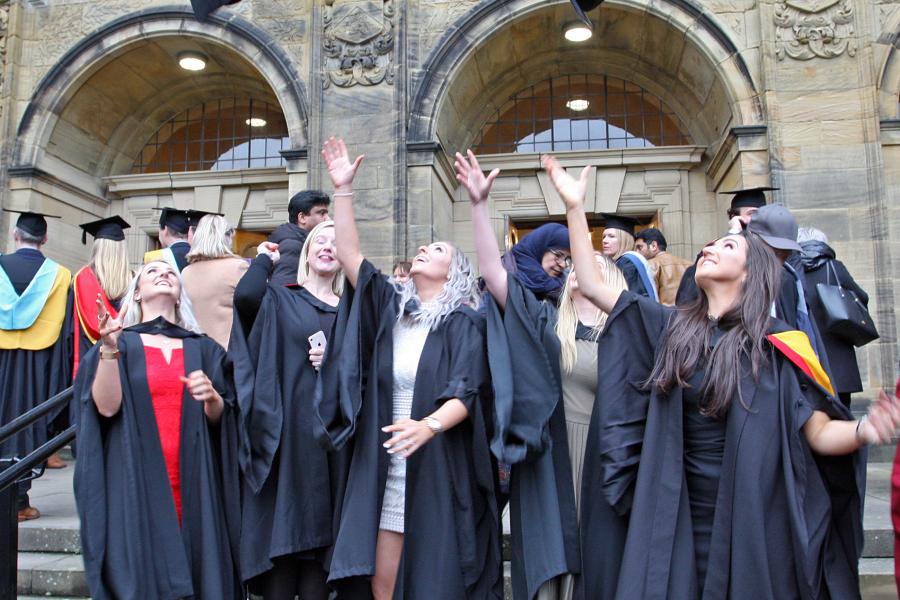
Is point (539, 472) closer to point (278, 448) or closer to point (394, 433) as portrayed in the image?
point (394, 433)

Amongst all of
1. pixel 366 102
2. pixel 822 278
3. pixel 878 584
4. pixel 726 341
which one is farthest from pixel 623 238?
pixel 366 102

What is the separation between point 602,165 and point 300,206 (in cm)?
605

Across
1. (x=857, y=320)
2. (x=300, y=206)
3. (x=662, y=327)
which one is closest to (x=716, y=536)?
→ (x=662, y=327)

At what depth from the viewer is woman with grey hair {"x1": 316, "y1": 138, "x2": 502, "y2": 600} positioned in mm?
2887

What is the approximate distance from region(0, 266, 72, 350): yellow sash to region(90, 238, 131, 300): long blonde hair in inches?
22.0

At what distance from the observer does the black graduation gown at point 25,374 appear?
5.58 metres

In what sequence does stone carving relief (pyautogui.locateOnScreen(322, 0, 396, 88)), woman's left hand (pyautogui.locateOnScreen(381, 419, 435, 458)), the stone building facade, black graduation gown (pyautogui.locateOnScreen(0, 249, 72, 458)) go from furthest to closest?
stone carving relief (pyautogui.locateOnScreen(322, 0, 396, 88)) < the stone building facade < black graduation gown (pyautogui.locateOnScreen(0, 249, 72, 458)) < woman's left hand (pyautogui.locateOnScreen(381, 419, 435, 458))

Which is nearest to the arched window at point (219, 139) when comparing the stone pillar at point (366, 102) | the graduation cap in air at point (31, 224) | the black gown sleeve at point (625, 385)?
the stone pillar at point (366, 102)

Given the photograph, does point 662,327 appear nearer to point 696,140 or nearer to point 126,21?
point 696,140

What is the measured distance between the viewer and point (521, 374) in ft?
9.58

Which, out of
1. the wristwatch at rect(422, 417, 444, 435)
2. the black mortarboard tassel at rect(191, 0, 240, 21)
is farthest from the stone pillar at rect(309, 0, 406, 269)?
the wristwatch at rect(422, 417, 444, 435)

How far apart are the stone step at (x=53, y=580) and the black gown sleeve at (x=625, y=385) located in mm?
3205

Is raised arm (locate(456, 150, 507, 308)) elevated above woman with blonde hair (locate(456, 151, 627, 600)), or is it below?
above

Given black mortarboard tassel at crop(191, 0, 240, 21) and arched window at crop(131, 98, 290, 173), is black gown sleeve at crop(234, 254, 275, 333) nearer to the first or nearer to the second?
black mortarboard tassel at crop(191, 0, 240, 21)
